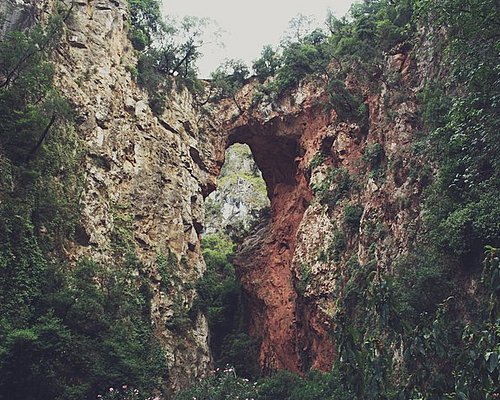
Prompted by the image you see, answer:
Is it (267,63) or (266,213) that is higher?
(267,63)

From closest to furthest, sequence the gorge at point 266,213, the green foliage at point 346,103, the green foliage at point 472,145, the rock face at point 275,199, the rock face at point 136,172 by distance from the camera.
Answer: the green foliage at point 472,145 → the gorge at point 266,213 → the rock face at point 275,199 → the rock face at point 136,172 → the green foliage at point 346,103

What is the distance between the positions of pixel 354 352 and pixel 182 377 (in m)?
15.3

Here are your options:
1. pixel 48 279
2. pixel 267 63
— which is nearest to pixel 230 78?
pixel 267 63

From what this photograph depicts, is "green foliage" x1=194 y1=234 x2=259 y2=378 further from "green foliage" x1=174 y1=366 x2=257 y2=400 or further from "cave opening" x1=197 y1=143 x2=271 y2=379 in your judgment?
"green foliage" x1=174 y1=366 x2=257 y2=400

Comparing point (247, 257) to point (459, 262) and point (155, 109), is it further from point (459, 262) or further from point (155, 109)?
point (459, 262)

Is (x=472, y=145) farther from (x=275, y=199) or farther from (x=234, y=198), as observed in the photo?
(x=234, y=198)

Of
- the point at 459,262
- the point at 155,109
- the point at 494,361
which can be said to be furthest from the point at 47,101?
the point at 494,361

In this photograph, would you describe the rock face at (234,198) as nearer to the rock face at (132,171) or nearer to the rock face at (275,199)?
the rock face at (275,199)

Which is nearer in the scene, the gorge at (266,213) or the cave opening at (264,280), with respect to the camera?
the gorge at (266,213)

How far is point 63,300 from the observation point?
13320mm

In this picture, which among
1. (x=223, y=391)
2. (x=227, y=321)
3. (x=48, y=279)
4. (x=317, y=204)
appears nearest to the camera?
(x=48, y=279)

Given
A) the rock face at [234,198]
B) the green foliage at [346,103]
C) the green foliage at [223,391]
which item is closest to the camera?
the green foliage at [223,391]

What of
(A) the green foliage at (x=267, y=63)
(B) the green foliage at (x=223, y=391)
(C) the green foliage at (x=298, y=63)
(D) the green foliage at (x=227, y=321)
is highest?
(A) the green foliage at (x=267, y=63)

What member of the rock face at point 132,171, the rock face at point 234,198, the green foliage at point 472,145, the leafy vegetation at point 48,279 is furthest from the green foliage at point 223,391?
the rock face at point 234,198
